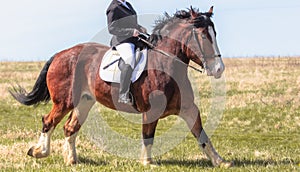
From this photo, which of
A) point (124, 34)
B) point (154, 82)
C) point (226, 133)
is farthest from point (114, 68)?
point (226, 133)

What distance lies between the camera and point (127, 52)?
335 inches

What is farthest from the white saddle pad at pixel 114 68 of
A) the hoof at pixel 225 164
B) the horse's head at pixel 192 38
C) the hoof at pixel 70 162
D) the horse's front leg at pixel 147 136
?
the hoof at pixel 225 164

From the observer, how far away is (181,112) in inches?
325

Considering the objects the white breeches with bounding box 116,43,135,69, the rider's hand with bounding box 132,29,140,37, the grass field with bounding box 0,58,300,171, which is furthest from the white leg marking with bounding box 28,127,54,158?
the rider's hand with bounding box 132,29,140,37

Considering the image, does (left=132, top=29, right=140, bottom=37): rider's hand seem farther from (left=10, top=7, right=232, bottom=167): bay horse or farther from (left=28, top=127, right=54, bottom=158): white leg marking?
(left=28, top=127, right=54, bottom=158): white leg marking

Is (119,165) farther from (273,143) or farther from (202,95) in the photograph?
(202,95)

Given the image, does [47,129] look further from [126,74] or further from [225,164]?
[225,164]

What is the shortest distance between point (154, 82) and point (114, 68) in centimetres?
87

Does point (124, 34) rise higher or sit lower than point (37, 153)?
higher

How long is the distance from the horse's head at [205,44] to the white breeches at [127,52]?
0.97m

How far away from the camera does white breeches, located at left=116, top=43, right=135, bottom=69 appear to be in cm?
839

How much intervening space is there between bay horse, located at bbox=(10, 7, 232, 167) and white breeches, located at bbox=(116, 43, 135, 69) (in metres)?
0.29

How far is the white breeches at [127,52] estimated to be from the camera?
8.39 metres

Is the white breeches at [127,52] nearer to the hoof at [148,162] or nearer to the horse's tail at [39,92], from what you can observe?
the hoof at [148,162]
